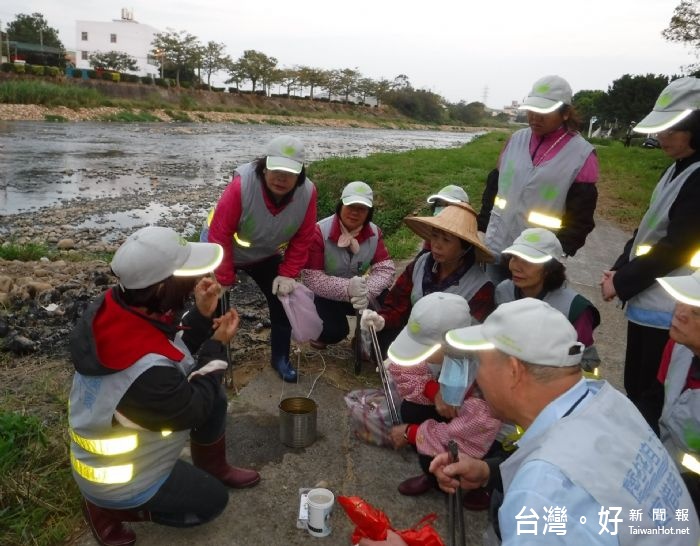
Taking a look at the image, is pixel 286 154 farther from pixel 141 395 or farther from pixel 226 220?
pixel 141 395

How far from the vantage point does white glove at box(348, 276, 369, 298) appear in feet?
12.9

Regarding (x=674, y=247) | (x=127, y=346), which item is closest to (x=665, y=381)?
(x=674, y=247)

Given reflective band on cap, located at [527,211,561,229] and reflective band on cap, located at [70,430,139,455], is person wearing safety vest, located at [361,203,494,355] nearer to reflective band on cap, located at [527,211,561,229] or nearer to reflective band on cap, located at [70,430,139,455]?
reflective band on cap, located at [527,211,561,229]

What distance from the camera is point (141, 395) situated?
205cm

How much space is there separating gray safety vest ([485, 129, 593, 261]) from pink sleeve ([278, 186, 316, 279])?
1285mm

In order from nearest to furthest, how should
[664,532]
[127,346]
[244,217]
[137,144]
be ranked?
[664,532] < [127,346] < [244,217] < [137,144]

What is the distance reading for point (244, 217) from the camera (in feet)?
12.1

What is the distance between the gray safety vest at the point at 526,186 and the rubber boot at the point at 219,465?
207cm

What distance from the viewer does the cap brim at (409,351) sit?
2.61m

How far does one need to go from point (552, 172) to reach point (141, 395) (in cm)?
262

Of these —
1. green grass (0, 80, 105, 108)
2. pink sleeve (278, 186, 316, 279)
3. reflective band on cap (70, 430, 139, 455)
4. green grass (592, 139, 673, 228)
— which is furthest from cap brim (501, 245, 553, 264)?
green grass (0, 80, 105, 108)

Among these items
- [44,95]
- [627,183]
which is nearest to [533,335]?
[627,183]

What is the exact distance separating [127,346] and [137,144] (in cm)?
2212

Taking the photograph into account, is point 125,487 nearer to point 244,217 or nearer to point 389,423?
point 389,423
